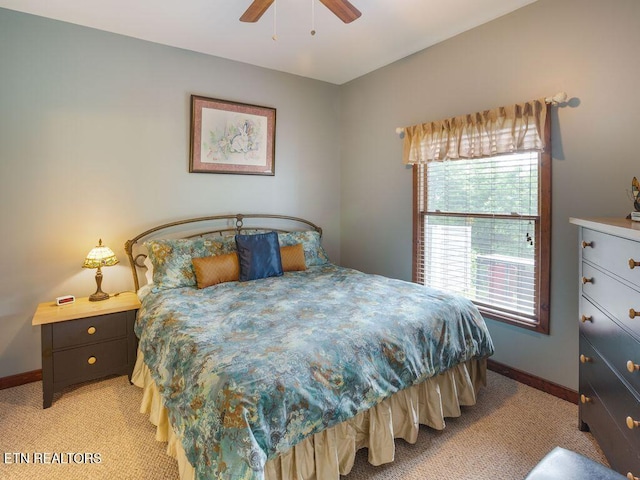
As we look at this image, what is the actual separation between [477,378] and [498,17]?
8.81 ft

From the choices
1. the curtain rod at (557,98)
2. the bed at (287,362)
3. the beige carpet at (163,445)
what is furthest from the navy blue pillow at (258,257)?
the curtain rod at (557,98)

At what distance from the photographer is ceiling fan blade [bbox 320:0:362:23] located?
1957 millimetres

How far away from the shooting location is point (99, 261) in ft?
8.71

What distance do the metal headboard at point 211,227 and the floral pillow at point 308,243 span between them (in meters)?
0.37

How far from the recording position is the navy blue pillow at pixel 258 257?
9.66ft

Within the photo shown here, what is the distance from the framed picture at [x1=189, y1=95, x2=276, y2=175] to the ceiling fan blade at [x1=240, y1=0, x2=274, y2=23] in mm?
1287

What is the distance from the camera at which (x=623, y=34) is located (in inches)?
82.6

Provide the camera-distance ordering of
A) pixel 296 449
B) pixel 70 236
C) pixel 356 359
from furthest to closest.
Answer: pixel 70 236 < pixel 356 359 < pixel 296 449

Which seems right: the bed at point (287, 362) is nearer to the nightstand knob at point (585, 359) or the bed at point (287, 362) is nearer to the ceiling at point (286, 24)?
the nightstand knob at point (585, 359)

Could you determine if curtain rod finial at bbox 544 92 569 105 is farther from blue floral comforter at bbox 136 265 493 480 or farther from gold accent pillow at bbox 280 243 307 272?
gold accent pillow at bbox 280 243 307 272

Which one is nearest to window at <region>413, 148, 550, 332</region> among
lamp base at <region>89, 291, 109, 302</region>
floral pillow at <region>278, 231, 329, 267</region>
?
floral pillow at <region>278, 231, 329, 267</region>

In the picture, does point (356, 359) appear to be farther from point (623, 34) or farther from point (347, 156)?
point (347, 156)

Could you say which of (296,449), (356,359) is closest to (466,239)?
(356,359)

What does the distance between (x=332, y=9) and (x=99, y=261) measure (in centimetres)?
238
